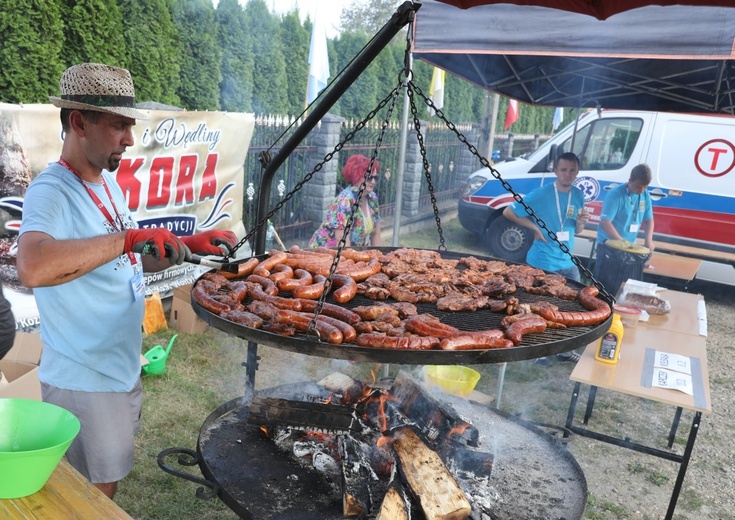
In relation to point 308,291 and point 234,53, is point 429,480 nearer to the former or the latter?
point 308,291

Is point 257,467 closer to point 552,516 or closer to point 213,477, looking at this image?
point 213,477

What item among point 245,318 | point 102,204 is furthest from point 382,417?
point 102,204

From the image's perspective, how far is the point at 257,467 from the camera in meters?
2.84

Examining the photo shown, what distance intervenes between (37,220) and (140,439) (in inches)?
106

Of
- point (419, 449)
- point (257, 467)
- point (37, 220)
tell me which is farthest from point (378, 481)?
point (37, 220)

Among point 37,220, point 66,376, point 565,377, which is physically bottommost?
point 565,377

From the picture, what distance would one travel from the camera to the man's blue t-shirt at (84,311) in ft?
8.24

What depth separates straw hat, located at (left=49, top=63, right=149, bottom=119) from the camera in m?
2.54

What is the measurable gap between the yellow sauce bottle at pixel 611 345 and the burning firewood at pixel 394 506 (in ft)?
8.07

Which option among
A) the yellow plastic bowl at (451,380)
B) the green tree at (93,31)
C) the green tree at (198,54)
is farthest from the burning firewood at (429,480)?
the green tree at (198,54)

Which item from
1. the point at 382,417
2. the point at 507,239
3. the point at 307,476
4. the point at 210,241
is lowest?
the point at 507,239

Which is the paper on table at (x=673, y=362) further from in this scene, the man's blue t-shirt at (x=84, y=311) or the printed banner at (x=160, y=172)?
the printed banner at (x=160, y=172)

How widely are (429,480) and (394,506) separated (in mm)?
262

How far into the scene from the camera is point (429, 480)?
8.65 feet
